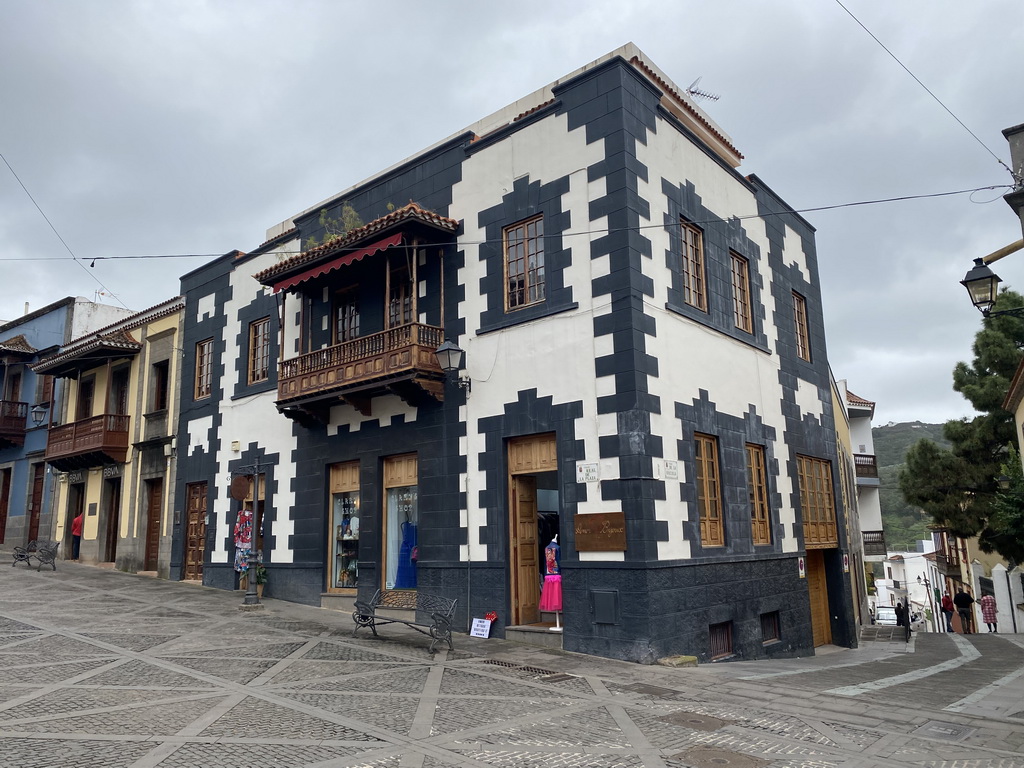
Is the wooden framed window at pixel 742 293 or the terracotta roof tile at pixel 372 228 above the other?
the terracotta roof tile at pixel 372 228

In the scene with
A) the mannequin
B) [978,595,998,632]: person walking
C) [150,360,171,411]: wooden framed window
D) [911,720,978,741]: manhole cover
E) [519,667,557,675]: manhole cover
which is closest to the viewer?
[911,720,978,741]: manhole cover

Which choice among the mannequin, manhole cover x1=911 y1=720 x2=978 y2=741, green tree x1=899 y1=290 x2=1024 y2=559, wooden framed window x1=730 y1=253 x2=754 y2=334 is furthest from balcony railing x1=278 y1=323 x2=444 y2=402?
green tree x1=899 y1=290 x2=1024 y2=559

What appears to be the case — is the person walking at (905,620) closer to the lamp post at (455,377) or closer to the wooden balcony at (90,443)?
the lamp post at (455,377)

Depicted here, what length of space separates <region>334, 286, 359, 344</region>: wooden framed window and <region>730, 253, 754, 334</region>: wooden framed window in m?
7.39

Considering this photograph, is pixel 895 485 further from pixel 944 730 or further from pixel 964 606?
pixel 944 730

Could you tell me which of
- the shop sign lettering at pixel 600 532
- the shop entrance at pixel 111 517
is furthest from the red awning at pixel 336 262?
the shop entrance at pixel 111 517

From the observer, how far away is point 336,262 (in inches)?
572

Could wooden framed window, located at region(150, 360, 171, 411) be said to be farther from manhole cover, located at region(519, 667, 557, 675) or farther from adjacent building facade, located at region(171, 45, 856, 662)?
manhole cover, located at region(519, 667, 557, 675)

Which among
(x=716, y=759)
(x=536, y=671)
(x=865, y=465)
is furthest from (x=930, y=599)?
(x=716, y=759)

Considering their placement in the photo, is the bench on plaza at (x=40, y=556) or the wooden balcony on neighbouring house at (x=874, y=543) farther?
the wooden balcony on neighbouring house at (x=874, y=543)

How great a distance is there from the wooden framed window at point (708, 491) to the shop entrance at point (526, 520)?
2.38 meters

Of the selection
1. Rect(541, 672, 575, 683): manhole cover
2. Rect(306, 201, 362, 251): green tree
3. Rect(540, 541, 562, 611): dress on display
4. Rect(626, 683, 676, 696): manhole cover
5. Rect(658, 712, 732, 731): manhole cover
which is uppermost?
Rect(306, 201, 362, 251): green tree

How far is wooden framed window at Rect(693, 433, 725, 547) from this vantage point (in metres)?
12.5

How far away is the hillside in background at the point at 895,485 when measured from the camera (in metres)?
85.3
